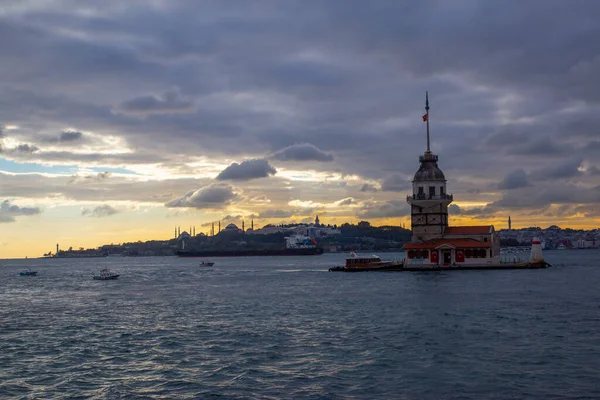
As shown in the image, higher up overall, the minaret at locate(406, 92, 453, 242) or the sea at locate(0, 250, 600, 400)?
the minaret at locate(406, 92, 453, 242)

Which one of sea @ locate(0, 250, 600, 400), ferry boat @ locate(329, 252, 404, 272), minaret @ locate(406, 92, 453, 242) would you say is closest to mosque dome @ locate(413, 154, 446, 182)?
minaret @ locate(406, 92, 453, 242)

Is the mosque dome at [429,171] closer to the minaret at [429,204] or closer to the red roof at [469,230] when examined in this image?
the minaret at [429,204]

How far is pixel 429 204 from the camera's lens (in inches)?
4235

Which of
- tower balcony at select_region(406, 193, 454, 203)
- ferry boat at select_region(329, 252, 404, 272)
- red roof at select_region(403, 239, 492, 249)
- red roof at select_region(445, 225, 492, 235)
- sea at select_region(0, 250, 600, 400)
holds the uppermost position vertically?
tower balcony at select_region(406, 193, 454, 203)

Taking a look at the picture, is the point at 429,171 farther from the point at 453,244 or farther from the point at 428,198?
the point at 453,244

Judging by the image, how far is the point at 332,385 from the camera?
1057 inches

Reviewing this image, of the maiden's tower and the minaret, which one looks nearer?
the maiden's tower

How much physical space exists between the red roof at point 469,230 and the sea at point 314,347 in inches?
1425

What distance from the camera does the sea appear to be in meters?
26.6

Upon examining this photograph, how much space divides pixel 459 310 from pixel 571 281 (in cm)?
3766

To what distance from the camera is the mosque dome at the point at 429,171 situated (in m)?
109

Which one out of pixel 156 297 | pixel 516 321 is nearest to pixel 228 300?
pixel 156 297

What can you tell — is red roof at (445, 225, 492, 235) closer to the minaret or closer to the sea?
the minaret

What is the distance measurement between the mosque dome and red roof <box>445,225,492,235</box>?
884 centimetres
